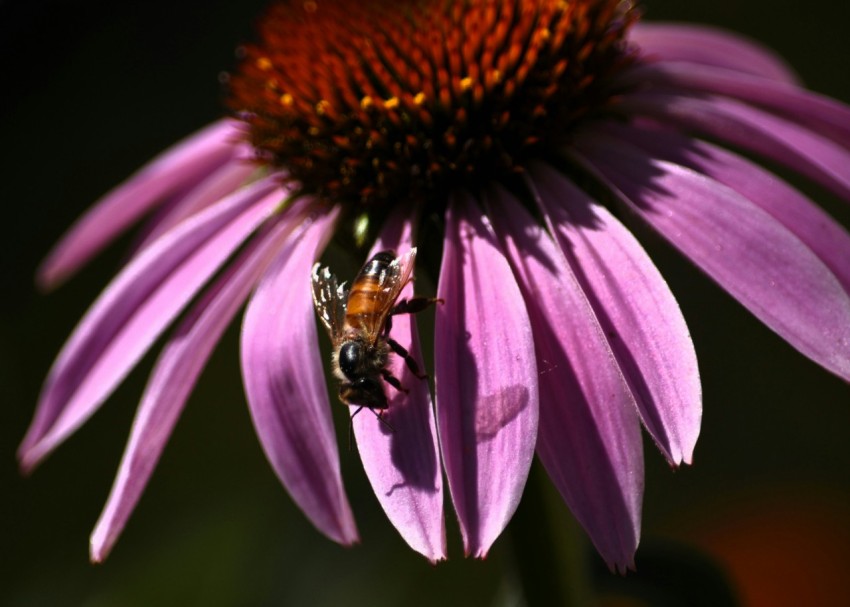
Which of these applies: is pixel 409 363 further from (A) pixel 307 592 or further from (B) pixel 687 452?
(A) pixel 307 592

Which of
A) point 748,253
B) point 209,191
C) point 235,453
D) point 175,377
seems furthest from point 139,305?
point 235,453

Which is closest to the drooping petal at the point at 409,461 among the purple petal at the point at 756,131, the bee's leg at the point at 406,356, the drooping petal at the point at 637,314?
the bee's leg at the point at 406,356

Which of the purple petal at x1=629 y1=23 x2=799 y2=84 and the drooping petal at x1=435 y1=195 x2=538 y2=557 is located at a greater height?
the purple petal at x1=629 y1=23 x2=799 y2=84

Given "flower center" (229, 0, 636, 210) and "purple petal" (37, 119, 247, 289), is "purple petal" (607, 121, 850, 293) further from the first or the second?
"purple petal" (37, 119, 247, 289)

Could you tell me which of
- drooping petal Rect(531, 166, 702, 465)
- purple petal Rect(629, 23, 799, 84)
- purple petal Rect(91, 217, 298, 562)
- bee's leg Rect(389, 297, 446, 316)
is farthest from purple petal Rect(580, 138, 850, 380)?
purple petal Rect(629, 23, 799, 84)

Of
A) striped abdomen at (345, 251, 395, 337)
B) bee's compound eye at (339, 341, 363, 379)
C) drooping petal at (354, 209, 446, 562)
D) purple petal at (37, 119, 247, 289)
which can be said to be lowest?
drooping petal at (354, 209, 446, 562)

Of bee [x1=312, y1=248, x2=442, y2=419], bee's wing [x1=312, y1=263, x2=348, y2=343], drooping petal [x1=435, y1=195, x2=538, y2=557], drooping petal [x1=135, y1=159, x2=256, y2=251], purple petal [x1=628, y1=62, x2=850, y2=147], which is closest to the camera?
drooping petal [x1=435, y1=195, x2=538, y2=557]

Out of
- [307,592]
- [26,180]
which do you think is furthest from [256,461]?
[26,180]

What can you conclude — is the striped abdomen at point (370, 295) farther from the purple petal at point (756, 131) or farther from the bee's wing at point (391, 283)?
the purple petal at point (756, 131)

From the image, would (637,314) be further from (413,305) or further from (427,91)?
(427,91)
